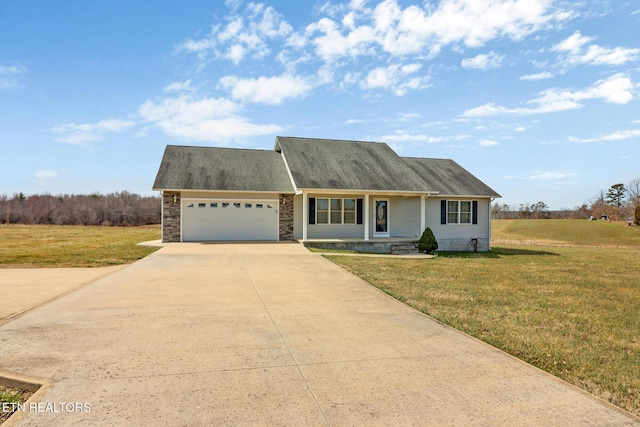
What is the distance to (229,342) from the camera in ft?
15.6

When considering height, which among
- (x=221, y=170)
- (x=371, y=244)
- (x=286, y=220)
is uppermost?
→ (x=221, y=170)

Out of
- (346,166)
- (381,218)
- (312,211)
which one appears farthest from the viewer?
(381,218)

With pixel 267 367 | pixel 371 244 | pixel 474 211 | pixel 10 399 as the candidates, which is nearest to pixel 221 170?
pixel 371 244

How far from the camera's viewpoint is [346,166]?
18844 millimetres

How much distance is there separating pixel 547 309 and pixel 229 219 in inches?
550

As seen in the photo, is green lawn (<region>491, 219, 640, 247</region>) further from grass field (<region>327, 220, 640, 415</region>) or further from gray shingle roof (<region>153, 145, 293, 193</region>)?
gray shingle roof (<region>153, 145, 293, 193</region>)

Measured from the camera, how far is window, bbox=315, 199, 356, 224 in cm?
1823

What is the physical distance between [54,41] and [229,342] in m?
14.2

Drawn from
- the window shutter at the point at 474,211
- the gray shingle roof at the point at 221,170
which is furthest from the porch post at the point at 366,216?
the window shutter at the point at 474,211

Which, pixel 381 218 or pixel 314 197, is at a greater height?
pixel 314 197

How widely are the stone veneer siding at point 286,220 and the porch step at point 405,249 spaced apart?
5.03 metres

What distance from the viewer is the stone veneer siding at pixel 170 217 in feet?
56.3

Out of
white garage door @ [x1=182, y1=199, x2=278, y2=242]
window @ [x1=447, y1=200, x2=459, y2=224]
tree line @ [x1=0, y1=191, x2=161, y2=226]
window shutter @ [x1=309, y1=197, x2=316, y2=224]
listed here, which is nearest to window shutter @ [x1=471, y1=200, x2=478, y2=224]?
window @ [x1=447, y1=200, x2=459, y2=224]

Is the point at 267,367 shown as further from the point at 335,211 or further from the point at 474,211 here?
the point at 474,211
